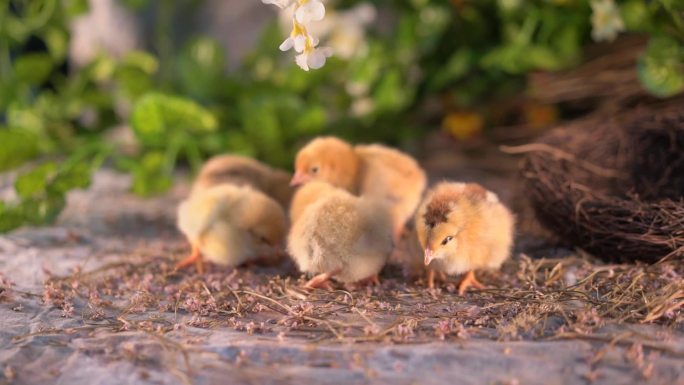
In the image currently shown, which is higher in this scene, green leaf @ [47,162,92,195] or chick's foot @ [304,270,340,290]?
green leaf @ [47,162,92,195]

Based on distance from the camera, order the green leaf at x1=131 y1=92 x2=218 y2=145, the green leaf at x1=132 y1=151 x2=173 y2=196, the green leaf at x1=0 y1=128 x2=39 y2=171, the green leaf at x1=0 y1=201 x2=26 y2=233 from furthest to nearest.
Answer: the green leaf at x1=132 y1=151 x2=173 y2=196
the green leaf at x1=131 y1=92 x2=218 y2=145
the green leaf at x1=0 y1=128 x2=39 y2=171
the green leaf at x1=0 y1=201 x2=26 y2=233

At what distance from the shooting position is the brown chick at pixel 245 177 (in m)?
2.29

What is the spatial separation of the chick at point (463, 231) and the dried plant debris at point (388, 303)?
0.07 meters

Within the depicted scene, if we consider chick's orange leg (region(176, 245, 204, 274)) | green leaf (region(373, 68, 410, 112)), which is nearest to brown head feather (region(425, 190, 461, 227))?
chick's orange leg (region(176, 245, 204, 274))

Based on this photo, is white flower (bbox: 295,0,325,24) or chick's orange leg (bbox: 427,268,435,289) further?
chick's orange leg (bbox: 427,268,435,289)

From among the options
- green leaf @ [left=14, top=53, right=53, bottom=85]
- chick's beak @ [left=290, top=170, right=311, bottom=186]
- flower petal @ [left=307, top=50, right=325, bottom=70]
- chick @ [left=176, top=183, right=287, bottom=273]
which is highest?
green leaf @ [left=14, top=53, right=53, bottom=85]

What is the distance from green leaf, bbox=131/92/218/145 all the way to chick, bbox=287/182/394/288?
91 cm

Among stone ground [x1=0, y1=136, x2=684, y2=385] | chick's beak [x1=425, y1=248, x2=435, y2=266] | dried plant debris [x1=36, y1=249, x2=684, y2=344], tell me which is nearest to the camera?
stone ground [x1=0, y1=136, x2=684, y2=385]

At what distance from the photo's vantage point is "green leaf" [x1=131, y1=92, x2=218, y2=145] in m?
2.46

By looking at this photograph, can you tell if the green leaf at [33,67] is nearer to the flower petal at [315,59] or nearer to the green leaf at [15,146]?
the green leaf at [15,146]

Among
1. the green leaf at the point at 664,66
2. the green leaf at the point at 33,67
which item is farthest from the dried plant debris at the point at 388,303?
the green leaf at the point at 33,67

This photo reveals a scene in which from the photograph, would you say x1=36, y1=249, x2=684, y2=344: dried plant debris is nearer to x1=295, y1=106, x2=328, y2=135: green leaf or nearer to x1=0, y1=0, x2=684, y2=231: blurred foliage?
x1=0, y1=0, x2=684, y2=231: blurred foliage

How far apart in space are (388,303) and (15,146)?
1.56 metres

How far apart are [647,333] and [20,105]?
2.74 metres
